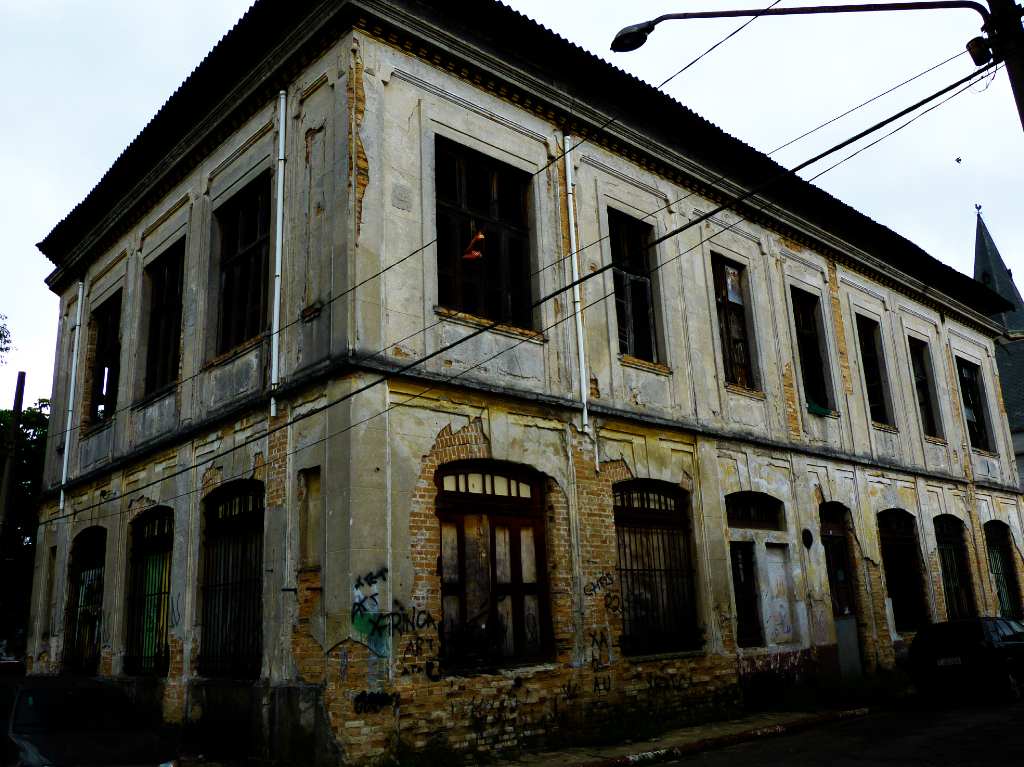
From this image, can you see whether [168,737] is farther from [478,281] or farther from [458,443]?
[478,281]

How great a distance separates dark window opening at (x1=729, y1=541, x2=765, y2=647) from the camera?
1443 centimetres

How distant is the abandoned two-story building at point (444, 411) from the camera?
33.4ft

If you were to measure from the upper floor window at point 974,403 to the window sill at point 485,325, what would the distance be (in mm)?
15813

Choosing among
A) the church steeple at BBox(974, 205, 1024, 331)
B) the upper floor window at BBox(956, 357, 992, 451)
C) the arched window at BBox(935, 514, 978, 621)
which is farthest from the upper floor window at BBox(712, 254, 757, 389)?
the church steeple at BBox(974, 205, 1024, 331)

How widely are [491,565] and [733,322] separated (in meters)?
7.67

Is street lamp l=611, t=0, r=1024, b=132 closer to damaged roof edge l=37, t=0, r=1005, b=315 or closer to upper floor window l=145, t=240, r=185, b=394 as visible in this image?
damaged roof edge l=37, t=0, r=1005, b=315

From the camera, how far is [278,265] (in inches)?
456

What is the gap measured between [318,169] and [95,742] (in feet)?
23.1

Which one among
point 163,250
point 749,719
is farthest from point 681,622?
point 163,250

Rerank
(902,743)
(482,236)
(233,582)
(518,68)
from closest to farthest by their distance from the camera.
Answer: (902,743)
(482,236)
(233,582)
(518,68)

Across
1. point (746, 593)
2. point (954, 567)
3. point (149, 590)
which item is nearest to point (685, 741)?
point (746, 593)

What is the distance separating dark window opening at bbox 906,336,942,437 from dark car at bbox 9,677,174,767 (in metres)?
18.9

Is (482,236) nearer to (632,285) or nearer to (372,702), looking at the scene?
(632,285)

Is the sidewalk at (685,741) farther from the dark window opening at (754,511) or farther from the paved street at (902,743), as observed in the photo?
the dark window opening at (754,511)
